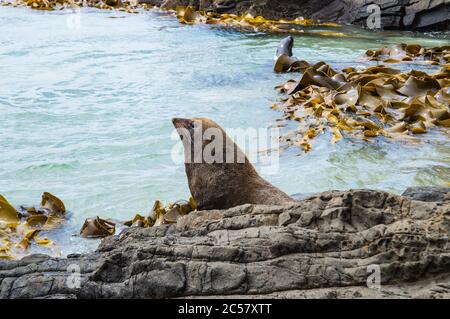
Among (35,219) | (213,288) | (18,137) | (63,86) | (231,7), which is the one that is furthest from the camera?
(231,7)

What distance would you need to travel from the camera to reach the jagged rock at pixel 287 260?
2.74 metres

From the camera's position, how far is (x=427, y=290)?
264 cm

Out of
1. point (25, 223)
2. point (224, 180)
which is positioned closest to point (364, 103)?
point (224, 180)

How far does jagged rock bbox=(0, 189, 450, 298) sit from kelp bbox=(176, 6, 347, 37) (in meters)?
12.0

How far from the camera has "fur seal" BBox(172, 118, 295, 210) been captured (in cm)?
427

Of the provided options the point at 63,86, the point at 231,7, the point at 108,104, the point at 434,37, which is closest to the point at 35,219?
the point at 108,104

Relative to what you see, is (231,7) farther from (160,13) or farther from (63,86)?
(63,86)

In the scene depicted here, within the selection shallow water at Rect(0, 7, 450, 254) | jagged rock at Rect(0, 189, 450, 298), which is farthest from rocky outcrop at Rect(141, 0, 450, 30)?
jagged rock at Rect(0, 189, 450, 298)

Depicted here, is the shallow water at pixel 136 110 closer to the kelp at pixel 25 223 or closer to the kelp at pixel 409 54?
the kelp at pixel 25 223

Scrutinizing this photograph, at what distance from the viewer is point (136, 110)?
9141mm

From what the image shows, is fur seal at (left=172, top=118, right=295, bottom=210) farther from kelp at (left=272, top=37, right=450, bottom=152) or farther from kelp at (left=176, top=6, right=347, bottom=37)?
kelp at (left=176, top=6, right=347, bottom=37)

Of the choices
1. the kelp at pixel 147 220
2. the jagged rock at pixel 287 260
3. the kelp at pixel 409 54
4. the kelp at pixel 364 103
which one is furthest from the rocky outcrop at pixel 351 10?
the jagged rock at pixel 287 260

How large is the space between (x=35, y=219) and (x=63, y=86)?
538cm
